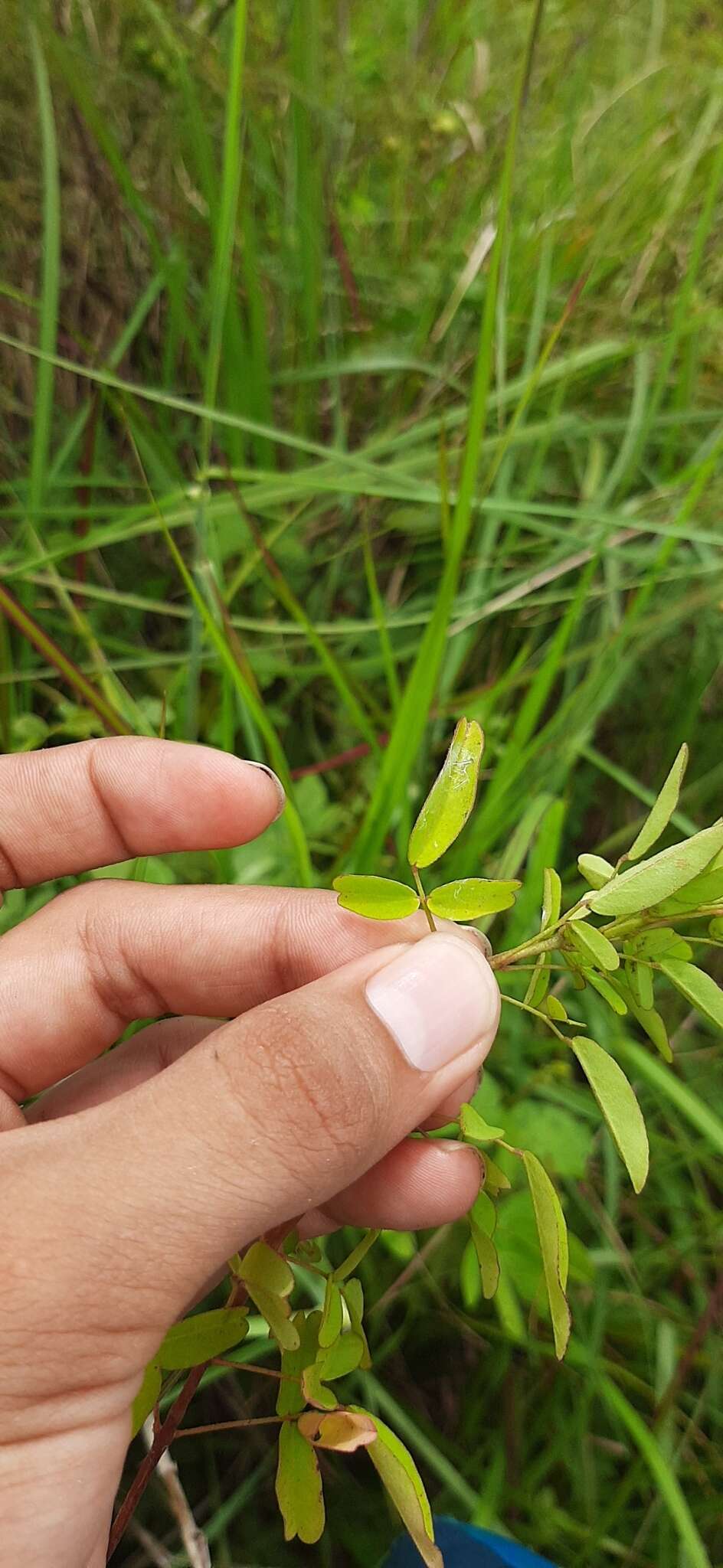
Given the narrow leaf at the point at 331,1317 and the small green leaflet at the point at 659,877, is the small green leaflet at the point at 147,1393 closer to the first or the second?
the narrow leaf at the point at 331,1317

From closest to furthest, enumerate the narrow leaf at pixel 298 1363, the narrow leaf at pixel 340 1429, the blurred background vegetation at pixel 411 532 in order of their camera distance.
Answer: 1. the narrow leaf at pixel 340 1429
2. the narrow leaf at pixel 298 1363
3. the blurred background vegetation at pixel 411 532

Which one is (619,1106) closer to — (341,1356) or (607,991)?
(607,991)

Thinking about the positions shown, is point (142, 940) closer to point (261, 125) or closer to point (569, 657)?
point (569, 657)

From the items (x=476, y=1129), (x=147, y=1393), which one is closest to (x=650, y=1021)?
(x=476, y=1129)

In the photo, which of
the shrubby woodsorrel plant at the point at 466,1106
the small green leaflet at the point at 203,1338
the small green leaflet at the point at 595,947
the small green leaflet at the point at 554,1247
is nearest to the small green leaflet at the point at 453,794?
the shrubby woodsorrel plant at the point at 466,1106

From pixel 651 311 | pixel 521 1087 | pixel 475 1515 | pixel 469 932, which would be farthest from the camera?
pixel 651 311

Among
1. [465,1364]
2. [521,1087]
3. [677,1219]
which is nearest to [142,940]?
[521,1087]
